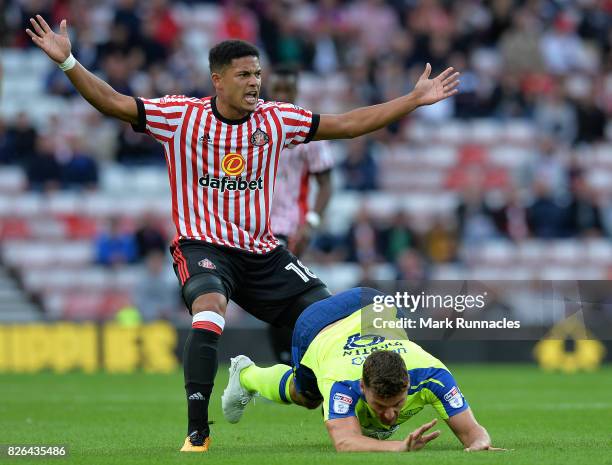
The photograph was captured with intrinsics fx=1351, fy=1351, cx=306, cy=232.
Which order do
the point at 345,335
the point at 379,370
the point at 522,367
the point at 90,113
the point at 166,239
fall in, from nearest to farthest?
the point at 379,370
the point at 345,335
the point at 522,367
the point at 166,239
the point at 90,113

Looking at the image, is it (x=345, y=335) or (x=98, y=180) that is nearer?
(x=345, y=335)

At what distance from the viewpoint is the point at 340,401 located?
278 inches

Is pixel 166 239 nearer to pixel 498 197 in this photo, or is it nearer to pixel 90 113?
pixel 90 113

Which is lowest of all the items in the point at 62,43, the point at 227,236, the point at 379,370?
the point at 379,370

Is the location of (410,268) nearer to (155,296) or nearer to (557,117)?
(155,296)

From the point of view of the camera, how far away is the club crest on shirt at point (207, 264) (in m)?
7.88

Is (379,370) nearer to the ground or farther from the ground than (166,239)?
nearer to the ground

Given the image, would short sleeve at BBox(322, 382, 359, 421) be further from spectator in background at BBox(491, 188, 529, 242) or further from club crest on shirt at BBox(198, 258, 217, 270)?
spectator in background at BBox(491, 188, 529, 242)

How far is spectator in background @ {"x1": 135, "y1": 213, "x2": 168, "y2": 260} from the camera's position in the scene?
18.1m

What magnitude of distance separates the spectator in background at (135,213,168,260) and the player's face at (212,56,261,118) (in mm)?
10072

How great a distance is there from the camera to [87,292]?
18.3 meters

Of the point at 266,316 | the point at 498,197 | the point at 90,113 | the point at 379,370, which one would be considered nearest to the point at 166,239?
the point at 90,113

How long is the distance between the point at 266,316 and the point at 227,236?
2.09 ft

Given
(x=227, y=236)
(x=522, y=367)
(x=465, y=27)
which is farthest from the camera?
(x=465, y=27)
